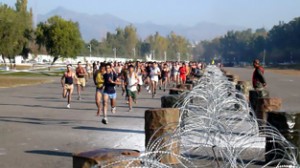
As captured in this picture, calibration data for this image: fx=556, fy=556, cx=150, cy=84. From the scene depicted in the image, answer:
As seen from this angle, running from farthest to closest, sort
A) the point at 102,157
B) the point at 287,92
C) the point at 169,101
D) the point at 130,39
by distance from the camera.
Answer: the point at 130,39
the point at 287,92
the point at 169,101
the point at 102,157

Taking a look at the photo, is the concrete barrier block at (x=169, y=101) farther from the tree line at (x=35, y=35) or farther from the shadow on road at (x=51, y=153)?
the tree line at (x=35, y=35)

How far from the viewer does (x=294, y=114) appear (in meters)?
8.81

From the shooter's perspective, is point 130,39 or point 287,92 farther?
point 130,39

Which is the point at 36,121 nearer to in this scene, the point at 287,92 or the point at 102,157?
the point at 102,157

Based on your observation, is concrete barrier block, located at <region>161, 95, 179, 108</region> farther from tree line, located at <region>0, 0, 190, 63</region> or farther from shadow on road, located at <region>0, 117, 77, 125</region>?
tree line, located at <region>0, 0, 190, 63</region>

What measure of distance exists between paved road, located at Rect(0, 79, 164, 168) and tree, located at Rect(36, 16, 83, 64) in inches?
2122

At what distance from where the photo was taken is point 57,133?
12734 millimetres

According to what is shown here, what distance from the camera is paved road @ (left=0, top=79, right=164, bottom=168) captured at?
978cm

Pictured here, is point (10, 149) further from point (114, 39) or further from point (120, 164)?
point (114, 39)

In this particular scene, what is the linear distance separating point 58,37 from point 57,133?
6061 cm

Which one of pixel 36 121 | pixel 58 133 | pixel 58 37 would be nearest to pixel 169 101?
pixel 58 133

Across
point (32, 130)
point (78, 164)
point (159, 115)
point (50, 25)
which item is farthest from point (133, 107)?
point (50, 25)

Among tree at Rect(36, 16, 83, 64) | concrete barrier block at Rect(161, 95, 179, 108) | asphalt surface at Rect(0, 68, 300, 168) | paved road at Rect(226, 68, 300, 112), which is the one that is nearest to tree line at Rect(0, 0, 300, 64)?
tree at Rect(36, 16, 83, 64)

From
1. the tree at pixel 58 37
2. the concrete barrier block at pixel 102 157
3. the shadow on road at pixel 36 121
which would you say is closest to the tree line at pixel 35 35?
the tree at pixel 58 37
